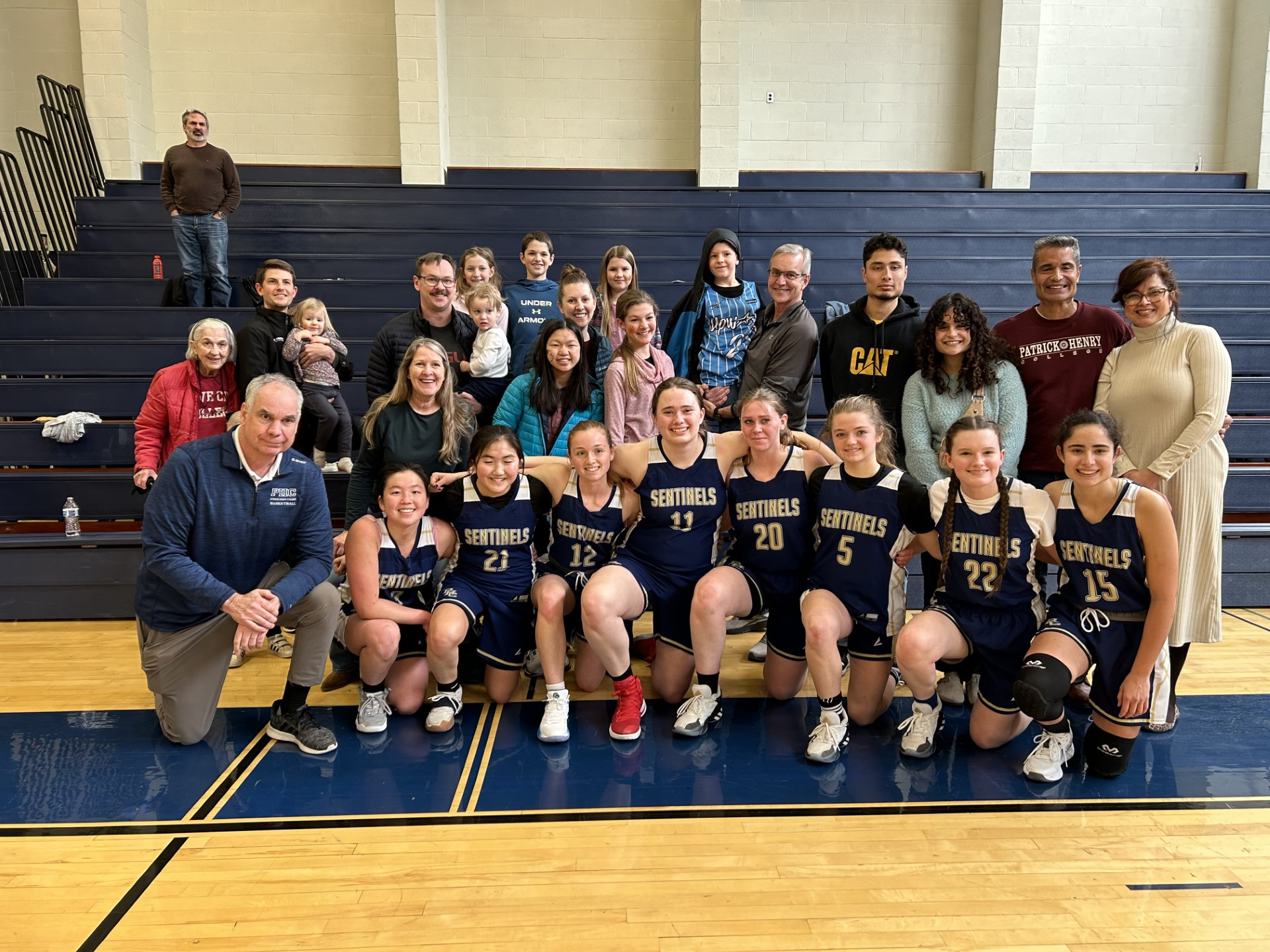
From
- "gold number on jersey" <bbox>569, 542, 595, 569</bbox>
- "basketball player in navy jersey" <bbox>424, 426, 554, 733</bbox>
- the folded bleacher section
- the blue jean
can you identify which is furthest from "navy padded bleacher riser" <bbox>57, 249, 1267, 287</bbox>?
"gold number on jersey" <bbox>569, 542, 595, 569</bbox>

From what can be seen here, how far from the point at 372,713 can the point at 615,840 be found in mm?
1120

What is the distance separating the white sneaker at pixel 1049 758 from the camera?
2600 mm

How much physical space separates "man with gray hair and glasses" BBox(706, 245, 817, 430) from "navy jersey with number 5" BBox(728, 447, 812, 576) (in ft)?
1.76

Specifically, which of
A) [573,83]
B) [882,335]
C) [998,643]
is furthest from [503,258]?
[998,643]

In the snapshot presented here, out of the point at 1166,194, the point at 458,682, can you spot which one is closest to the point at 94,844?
the point at 458,682

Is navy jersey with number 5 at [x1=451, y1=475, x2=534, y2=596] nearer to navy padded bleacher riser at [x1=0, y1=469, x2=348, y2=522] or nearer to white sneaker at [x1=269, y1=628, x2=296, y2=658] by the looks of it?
white sneaker at [x1=269, y1=628, x2=296, y2=658]

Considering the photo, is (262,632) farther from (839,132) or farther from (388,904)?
(839,132)

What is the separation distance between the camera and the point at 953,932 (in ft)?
6.22

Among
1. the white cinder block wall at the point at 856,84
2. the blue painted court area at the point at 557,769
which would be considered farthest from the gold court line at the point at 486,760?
the white cinder block wall at the point at 856,84

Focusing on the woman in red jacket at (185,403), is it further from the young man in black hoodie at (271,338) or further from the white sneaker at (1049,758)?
the white sneaker at (1049,758)

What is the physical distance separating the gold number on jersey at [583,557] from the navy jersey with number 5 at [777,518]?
0.55 m

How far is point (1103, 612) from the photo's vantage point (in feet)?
8.78

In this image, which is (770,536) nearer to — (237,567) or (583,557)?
(583,557)

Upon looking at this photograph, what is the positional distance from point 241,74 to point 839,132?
5.85 m
